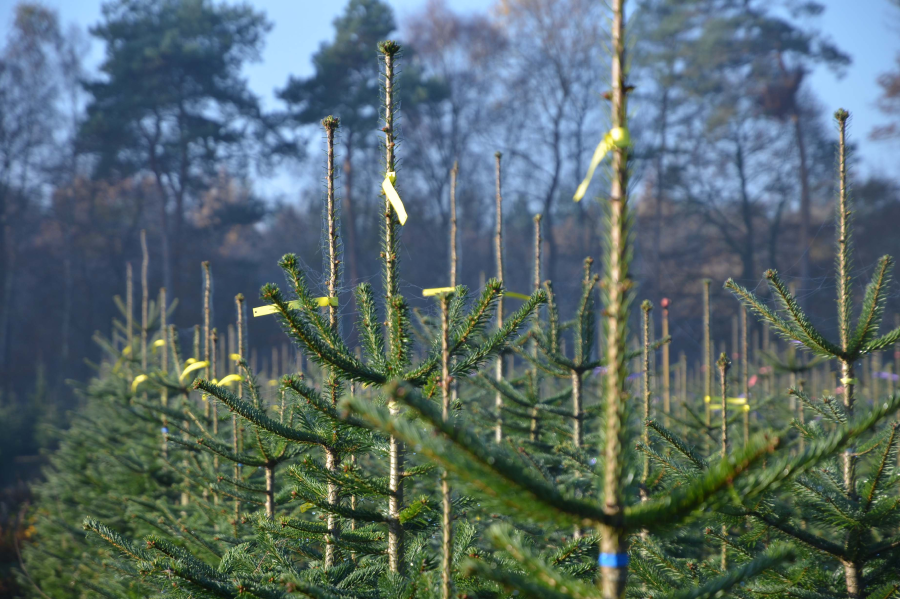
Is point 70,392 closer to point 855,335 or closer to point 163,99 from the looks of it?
point 163,99

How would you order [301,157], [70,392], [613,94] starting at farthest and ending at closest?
1. [301,157]
2. [70,392]
3. [613,94]

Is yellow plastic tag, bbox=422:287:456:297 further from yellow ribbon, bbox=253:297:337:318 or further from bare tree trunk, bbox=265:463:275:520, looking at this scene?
bare tree trunk, bbox=265:463:275:520

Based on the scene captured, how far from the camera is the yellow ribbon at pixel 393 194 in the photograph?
1878 mm

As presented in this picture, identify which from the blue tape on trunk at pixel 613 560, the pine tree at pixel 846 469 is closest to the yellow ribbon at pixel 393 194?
the blue tape on trunk at pixel 613 560

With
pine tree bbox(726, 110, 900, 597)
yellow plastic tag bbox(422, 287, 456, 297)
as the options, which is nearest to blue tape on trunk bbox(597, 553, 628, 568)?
yellow plastic tag bbox(422, 287, 456, 297)

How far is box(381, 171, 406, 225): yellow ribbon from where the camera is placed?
1878 mm

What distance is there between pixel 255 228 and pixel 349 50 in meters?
10.1

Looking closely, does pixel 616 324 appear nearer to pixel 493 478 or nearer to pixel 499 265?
pixel 493 478

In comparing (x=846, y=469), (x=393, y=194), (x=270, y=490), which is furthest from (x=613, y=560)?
(x=270, y=490)

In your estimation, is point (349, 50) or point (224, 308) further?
point (224, 308)

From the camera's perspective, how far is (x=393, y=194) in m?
1.93

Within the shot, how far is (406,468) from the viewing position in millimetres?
2146

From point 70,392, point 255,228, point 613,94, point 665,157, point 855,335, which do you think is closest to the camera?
point 613,94

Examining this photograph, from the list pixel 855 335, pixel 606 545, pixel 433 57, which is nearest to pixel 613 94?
pixel 606 545
